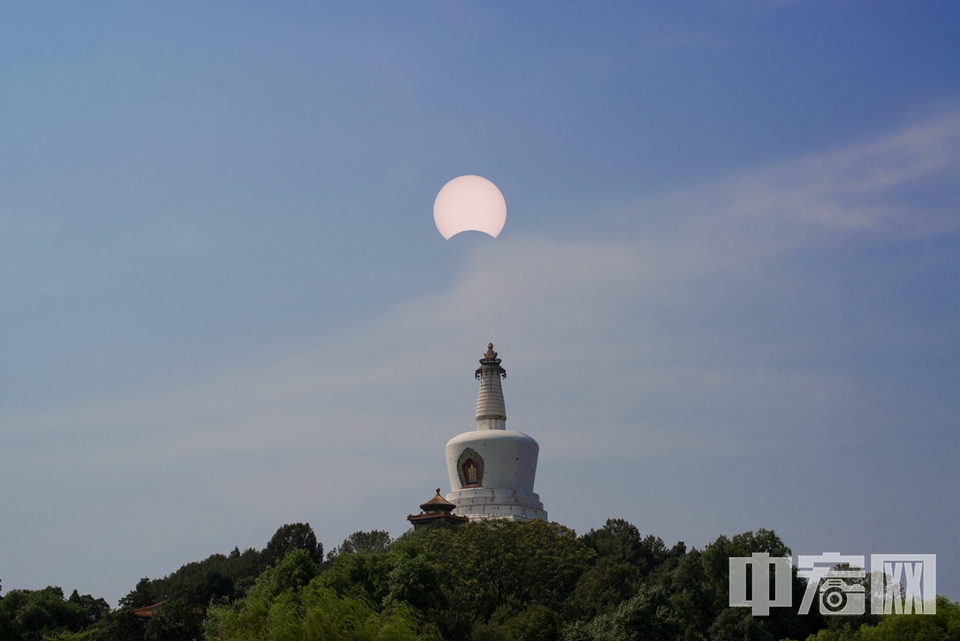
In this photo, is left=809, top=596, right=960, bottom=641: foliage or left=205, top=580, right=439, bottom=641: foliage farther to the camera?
left=809, top=596, right=960, bottom=641: foliage

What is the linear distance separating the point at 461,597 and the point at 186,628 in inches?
420

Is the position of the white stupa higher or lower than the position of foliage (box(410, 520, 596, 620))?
higher

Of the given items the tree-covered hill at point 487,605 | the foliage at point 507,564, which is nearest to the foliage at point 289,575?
the tree-covered hill at point 487,605

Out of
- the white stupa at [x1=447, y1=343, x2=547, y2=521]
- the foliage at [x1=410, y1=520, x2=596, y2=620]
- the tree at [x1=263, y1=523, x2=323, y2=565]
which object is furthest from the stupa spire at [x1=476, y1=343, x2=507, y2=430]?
the foliage at [x1=410, y1=520, x2=596, y2=620]

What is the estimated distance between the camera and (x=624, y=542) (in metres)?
64.5

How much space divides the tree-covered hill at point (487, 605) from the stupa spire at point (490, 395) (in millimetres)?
14905

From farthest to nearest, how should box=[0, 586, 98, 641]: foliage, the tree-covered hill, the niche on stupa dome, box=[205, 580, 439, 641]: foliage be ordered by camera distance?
the niche on stupa dome
box=[0, 586, 98, 641]: foliage
the tree-covered hill
box=[205, 580, 439, 641]: foliage

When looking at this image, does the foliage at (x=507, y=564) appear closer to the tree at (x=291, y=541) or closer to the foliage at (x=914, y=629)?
the foliage at (x=914, y=629)

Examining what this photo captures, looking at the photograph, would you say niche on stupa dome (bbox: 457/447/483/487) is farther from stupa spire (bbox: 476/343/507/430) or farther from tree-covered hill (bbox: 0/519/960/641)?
tree-covered hill (bbox: 0/519/960/641)

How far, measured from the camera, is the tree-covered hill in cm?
3038

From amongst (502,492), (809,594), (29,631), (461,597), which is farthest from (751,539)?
(29,631)

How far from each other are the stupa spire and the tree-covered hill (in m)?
14.9

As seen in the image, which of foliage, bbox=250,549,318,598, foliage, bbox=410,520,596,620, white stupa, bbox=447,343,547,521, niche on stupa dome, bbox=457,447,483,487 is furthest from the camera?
niche on stupa dome, bbox=457,447,483,487

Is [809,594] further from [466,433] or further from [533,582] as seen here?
A: [466,433]
